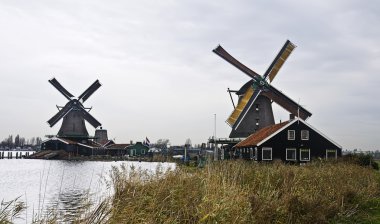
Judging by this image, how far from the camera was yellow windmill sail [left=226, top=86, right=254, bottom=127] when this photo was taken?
149 ft

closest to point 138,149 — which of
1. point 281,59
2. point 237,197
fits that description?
point 281,59

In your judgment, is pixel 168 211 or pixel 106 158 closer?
pixel 168 211

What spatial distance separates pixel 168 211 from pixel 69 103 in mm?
67714

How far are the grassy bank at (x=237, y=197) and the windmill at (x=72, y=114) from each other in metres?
62.9

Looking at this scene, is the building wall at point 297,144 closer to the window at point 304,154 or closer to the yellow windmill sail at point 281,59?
the window at point 304,154

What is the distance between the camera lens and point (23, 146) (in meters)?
194

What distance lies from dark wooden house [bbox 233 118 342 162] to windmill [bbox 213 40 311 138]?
27.6 ft

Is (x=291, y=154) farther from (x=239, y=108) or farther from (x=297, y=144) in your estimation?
(x=239, y=108)

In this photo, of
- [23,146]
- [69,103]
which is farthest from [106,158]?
[23,146]

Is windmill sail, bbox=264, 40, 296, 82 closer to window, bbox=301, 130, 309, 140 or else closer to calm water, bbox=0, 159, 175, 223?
window, bbox=301, 130, 309, 140

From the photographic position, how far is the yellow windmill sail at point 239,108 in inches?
1790

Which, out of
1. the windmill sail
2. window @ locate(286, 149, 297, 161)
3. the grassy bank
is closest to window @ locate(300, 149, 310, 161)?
window @ locate(286, 149, 297, 161)

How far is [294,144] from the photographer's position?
117 feet

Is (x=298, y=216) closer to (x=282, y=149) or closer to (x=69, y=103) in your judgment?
(x=282, y=149)
